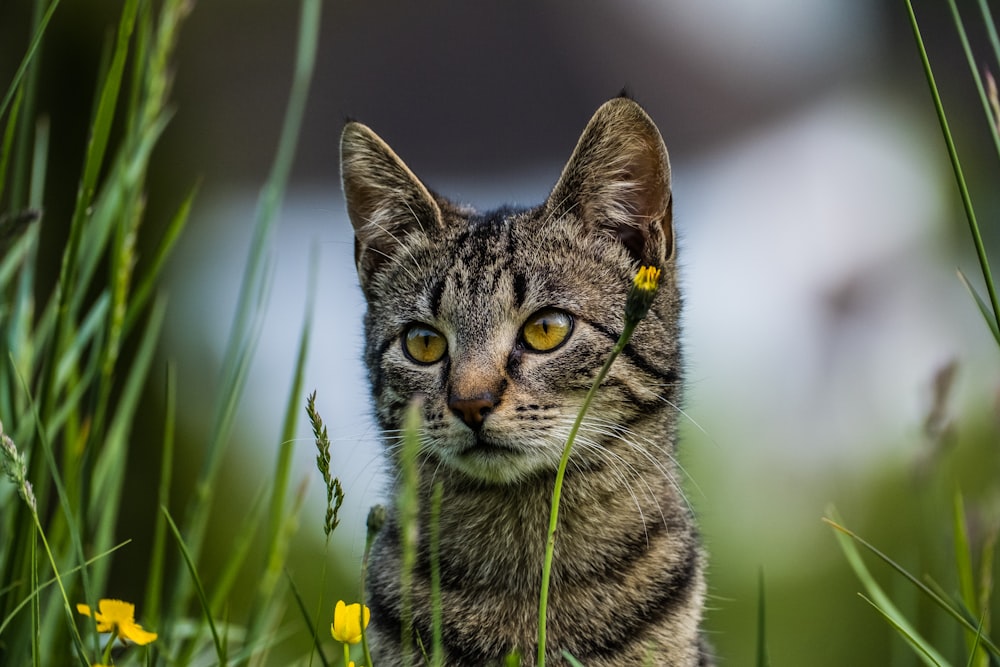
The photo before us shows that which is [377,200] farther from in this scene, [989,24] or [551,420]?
[989,24]

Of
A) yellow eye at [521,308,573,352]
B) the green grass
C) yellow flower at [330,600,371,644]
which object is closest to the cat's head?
yellow eye at [521,308,573,352]

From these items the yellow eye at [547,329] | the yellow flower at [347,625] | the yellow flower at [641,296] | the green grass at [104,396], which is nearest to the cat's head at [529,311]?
the yellow eye at [547,329]

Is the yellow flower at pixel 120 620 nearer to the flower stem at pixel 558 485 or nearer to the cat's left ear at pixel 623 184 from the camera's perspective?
the flower stem at pixel 558 485

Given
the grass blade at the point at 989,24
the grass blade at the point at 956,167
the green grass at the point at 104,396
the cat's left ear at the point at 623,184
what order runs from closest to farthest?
the grass blade at the point at 956,167
the grass blade at the point at 989,24
the green grass at the point at 104,396
the cat's left ear at the point at 623,184

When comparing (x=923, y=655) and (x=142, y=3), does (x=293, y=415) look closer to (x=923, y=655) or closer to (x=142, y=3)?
(x=142, y=3)

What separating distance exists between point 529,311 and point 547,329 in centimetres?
5

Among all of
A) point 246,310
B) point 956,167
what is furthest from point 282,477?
point 956,167

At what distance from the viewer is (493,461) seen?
145 centimetres

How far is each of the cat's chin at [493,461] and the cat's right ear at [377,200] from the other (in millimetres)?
599

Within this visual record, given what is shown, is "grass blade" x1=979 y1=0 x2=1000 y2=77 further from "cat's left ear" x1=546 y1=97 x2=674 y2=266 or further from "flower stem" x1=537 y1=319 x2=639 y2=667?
"flower stem" x1=537 y1=319 x2=639 y2=667

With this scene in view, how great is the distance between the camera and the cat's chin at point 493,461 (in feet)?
4.71

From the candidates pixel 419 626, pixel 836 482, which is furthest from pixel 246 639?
pixel 836 482

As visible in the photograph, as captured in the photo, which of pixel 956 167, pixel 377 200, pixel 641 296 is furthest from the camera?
pixel 377 200

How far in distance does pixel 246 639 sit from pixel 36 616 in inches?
19.6
